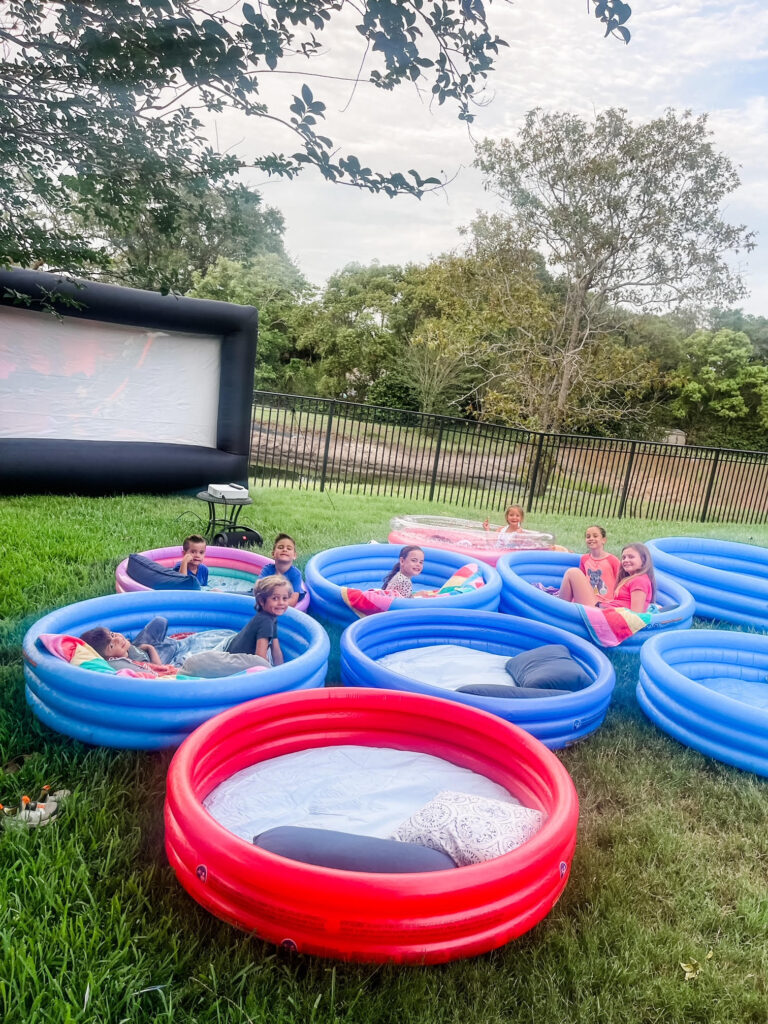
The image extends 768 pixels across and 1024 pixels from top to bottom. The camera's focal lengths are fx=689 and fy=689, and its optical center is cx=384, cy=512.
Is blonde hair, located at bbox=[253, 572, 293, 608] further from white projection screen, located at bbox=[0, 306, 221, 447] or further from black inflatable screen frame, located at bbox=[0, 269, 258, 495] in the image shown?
white projection screen, located at bbox=[0, 306, 221, 447]

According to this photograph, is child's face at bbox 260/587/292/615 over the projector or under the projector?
over

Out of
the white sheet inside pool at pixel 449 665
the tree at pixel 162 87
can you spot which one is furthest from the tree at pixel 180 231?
the white sheet inside pool at pixel 449 665

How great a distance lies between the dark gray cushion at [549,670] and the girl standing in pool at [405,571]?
1336 millimetres

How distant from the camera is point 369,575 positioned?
6402 millimetres

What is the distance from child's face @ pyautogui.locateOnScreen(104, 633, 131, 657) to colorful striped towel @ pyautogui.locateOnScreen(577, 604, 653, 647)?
9.83 ft

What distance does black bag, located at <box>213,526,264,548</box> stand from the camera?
6.35 m

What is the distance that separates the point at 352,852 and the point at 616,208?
15009 mm

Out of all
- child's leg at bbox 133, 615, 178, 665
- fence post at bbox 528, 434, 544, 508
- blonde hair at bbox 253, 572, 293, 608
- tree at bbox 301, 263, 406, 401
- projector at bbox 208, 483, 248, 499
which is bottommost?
fence post at bbox 528, 434, 544, 508

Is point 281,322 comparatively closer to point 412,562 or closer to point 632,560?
point 412,562

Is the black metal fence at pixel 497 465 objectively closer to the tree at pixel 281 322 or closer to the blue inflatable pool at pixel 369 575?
the blue inflatable pool at pixel 369 575

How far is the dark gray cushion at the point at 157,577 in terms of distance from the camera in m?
4.80

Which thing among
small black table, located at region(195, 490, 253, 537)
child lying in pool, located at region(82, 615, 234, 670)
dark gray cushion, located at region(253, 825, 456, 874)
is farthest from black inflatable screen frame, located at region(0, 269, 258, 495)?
dark gray cushion, located at region(253, 825, 456, 874)

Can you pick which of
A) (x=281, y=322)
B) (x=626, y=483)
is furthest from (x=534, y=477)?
(x=281, y=322)

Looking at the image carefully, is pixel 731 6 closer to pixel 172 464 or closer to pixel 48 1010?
pixel 48 1010
